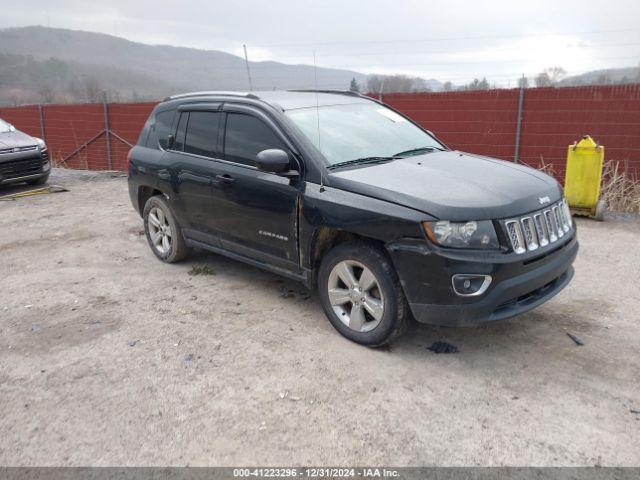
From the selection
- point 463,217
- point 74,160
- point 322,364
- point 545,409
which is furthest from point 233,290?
point 74,160

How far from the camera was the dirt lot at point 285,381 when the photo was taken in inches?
111

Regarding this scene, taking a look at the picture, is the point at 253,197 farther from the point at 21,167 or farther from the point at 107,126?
the point at 107,126

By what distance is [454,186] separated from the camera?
362cm

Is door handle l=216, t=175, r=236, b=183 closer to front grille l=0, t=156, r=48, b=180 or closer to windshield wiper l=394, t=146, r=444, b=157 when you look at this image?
windshield wiper l=394, t=146, r=444, b=157

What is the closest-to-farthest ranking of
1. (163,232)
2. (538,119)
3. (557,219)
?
(557,219) < (163,232) < (538,119)

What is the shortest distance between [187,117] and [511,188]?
3.20m

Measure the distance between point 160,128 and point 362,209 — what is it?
9.86 ft

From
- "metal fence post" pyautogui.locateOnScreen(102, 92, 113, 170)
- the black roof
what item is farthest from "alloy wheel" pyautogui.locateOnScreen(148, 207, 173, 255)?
"metal fence post" pyautogui.locateOnScreen(102, 92, 113, 170)

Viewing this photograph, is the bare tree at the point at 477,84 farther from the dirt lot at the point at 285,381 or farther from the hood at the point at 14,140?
the hood at the point at 14,140

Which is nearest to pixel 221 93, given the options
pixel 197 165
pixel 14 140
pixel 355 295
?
pixel 197 165

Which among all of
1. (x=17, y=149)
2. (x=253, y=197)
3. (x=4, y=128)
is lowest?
(x=17, y=149)

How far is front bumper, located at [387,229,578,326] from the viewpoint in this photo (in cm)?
330

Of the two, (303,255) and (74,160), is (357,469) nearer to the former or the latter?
(303,255)

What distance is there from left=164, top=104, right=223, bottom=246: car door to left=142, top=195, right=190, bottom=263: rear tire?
0.22 m
